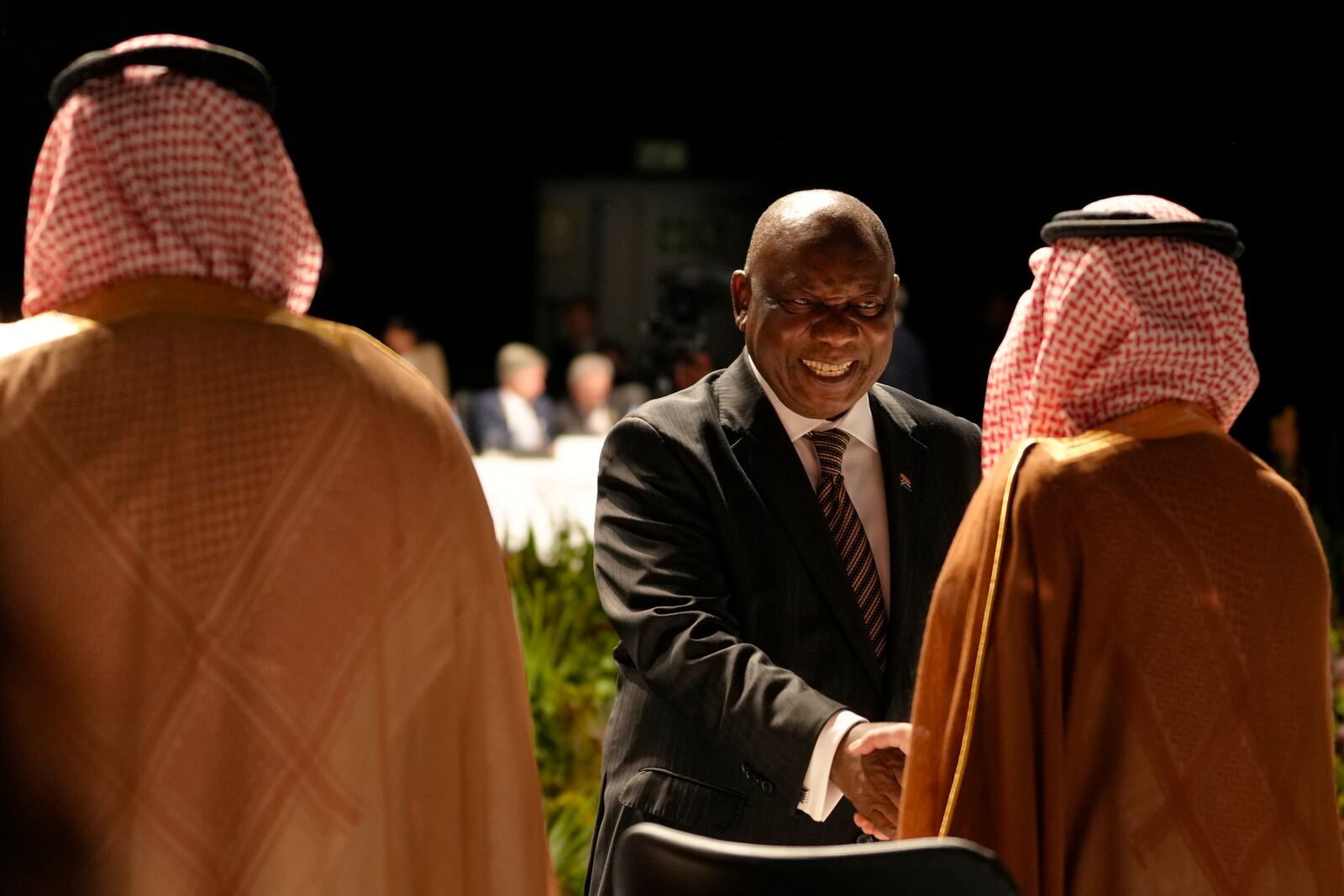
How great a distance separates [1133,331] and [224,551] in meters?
0.94

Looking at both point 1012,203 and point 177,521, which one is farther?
point 1012,203

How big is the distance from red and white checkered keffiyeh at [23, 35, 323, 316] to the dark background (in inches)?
124

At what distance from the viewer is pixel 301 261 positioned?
1.67 metres

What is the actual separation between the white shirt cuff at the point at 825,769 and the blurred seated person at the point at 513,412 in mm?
6180

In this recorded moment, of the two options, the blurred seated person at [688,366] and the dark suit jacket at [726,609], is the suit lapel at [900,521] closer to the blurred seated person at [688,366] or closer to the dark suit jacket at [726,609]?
the dark suit jacket at [726,609]

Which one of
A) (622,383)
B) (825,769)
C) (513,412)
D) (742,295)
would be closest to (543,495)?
(513,412)

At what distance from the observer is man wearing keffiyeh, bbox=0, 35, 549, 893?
1475 mm

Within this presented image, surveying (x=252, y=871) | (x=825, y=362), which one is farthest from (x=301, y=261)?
(x=825, y=362)

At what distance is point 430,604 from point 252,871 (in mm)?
306

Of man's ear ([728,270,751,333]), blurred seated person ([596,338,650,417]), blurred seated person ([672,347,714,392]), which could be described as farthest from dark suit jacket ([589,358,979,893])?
blurred seated person ([596,338,650,417])

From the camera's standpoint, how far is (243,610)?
151cm

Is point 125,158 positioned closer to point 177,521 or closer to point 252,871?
point 177,521

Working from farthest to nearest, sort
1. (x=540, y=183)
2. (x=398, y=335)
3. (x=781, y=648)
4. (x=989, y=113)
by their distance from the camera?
1. (x=540, y=183)
2. (x=398, y=335)
3. (x=989, y=113)
4. (x=781, y=648)

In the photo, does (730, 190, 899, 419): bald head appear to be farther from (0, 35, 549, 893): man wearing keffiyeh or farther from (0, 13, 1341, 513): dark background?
(0, 13, 1341, 513): dark background
